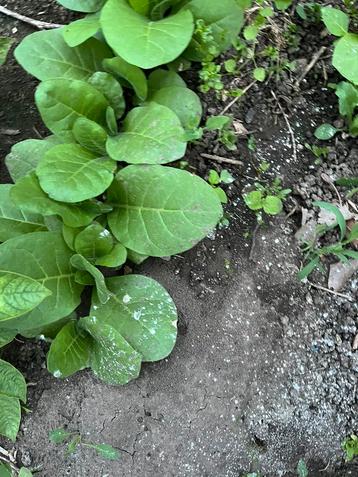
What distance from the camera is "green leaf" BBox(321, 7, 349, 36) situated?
1.90 meters

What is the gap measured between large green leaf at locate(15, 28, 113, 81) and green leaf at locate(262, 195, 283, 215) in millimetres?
655

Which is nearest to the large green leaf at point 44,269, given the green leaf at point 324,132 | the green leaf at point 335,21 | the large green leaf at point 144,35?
the large green leaf at point 144,35

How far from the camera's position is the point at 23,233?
168 cm

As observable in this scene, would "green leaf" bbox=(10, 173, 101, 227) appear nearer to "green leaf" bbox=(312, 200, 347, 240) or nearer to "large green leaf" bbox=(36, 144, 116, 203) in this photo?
"large green leaf" bbox=(36, 144, 116, 203)

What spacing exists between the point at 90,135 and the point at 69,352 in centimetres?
61

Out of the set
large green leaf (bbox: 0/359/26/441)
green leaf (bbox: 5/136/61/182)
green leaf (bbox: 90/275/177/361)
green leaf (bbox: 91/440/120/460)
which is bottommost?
green leaf (bbox: 91/440/120/460)

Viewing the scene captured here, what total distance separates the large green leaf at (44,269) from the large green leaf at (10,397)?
13 centimetres

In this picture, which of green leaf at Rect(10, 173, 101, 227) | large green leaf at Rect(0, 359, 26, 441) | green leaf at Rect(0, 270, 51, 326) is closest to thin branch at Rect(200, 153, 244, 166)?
green leaf at Rect(10, 173, 101, 227)

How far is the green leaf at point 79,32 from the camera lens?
167 cm

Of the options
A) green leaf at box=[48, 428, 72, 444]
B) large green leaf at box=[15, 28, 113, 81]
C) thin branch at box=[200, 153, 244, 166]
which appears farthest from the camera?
thin branch at box=[200, 153, 244, 166]

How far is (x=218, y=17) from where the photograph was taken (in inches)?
71.3

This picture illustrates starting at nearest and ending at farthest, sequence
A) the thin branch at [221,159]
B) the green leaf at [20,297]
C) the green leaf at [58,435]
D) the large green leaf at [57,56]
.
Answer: the green leaf at [20,297], the green leaf at [58,435], the large green leaf at [57,56], the thin branch at [221,159]

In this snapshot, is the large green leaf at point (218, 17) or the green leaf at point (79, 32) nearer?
the green leaf at point (79, 32)

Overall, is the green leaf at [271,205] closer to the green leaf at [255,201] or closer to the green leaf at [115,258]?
the green leaf at [255,201]
